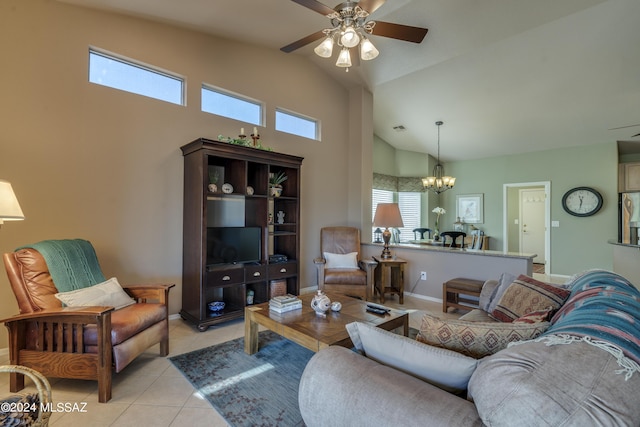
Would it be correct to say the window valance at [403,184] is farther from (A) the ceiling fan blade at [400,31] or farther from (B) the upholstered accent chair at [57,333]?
(B) the upholstered accent chair at [57,333]

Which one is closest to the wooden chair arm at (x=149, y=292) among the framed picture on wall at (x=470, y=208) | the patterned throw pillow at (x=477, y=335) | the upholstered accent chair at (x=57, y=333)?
the upholstered accent chair at (x=57, y=333)

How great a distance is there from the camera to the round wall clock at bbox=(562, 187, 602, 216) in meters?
5.66

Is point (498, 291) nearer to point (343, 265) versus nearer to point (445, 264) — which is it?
point (445, 264)

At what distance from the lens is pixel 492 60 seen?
409 cm

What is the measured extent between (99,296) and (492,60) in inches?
207

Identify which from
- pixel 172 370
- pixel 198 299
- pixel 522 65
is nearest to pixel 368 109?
pixel 522 65

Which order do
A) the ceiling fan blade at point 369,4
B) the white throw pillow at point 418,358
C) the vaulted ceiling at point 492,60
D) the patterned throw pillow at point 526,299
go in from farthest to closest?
the vaulted ceiling at point 492,60
the ceiling fan blade at point 369,4
the patterned throw pillow at point 526,299
the white throw pillow at point 418,358

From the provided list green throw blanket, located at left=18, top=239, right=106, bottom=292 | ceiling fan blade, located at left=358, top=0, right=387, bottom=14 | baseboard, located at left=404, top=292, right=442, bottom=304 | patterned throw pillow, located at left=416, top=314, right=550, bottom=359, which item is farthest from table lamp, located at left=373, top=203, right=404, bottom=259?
green throw blanket, located at left=18, top=239, right=106, bottom=292

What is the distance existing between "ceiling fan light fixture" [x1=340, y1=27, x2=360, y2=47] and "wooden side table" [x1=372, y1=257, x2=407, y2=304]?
9.44 feet

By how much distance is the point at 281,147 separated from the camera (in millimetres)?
4484

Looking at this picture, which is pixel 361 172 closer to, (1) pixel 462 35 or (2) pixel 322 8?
(1) pixel 462 35

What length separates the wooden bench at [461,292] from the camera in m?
3.46

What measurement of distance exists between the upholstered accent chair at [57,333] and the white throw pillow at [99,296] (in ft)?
0.16

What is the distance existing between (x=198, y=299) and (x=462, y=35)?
4.51 meters
